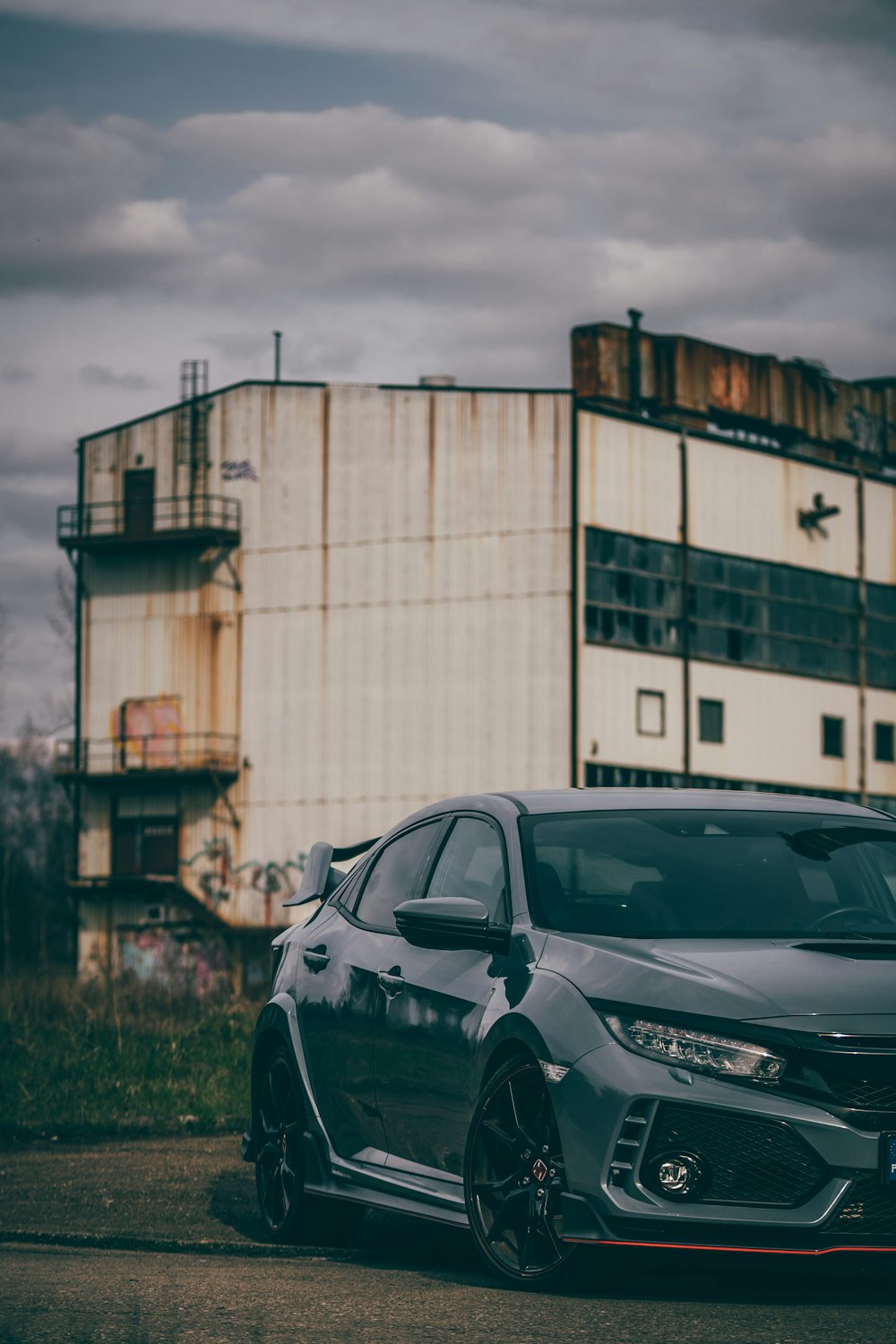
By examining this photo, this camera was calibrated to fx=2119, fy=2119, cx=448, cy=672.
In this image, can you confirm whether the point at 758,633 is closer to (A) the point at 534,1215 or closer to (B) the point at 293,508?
(B) the point at 293,508

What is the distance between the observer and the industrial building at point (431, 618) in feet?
152

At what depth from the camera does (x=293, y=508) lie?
49312 mm

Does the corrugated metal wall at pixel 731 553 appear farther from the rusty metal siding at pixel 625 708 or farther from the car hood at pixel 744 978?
the car hood at pixel 744 978

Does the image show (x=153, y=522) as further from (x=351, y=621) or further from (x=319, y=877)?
(x=319, y=877)

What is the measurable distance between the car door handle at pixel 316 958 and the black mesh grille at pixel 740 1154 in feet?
8.51

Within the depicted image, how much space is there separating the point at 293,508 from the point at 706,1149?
44.0 m

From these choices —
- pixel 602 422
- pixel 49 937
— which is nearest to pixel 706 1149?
pixel 602 422

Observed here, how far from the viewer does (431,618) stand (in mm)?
46938

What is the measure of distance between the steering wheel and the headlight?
0.99 metres

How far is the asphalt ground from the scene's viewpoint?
5500mm

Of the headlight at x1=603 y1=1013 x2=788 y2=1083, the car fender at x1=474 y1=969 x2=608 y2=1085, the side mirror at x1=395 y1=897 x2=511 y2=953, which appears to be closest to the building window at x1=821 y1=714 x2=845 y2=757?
the side mirror at x1=395 y1=897 x2=511 y2=953

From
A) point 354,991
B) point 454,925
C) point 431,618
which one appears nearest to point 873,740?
point 431,618

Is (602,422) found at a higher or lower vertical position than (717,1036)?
higher

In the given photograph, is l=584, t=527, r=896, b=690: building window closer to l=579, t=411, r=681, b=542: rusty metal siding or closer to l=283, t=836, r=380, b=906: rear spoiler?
l=579, t=411, r=681, b=542: rusty metal siding
